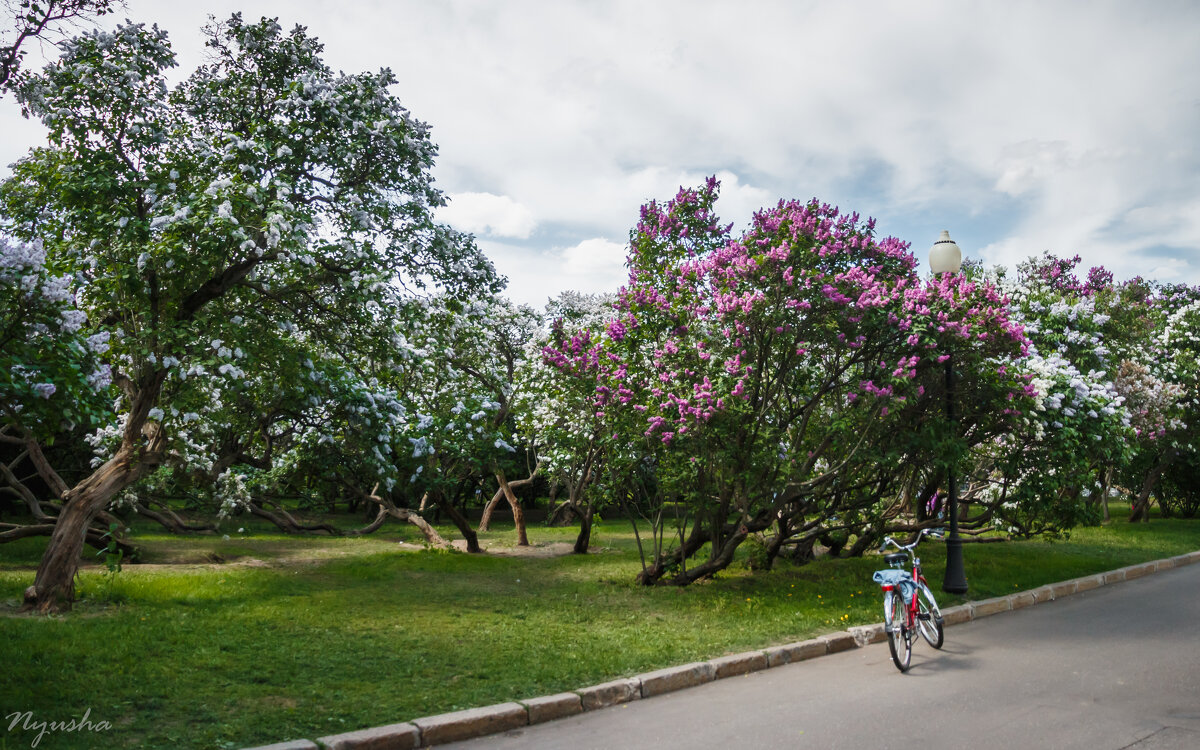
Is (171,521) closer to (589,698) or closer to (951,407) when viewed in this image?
(589,698)

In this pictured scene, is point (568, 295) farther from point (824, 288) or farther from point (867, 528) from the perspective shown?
point (824, 288)

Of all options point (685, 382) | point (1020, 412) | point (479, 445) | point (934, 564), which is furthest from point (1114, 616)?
point (479, 445)

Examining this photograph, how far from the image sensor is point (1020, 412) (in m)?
10.9

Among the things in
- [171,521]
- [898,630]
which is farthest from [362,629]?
[171,521]

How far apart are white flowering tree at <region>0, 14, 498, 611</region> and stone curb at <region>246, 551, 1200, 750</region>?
16.3 feet

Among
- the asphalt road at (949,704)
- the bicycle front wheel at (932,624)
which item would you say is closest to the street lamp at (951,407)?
the asphalt road at (949,704)

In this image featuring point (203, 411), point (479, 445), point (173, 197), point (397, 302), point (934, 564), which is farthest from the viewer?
point (479, 445)

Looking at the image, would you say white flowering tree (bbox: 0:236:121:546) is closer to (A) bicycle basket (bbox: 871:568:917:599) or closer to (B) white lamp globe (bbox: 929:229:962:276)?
(A) bicycle basket (bbox: 871:568:917:599)

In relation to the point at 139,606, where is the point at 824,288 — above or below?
above

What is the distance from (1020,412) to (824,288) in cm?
365

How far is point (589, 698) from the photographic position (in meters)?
5.94

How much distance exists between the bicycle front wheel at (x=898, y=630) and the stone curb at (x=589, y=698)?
995 mm

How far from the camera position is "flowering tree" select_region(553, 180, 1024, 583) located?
9.88 meters

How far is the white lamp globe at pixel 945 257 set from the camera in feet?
34.6
